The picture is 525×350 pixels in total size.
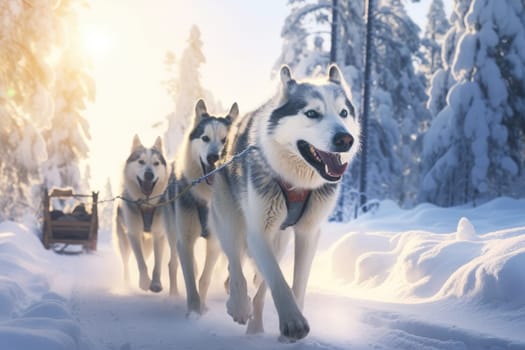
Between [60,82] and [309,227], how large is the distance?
69.4 feet

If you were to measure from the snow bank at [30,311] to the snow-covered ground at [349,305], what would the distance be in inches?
0.4

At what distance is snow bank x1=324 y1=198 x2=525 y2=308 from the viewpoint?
4289 mm

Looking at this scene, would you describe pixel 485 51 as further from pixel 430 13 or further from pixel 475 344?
pixel 430 13

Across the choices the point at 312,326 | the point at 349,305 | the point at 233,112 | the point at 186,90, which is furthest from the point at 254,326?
the point at 186,90

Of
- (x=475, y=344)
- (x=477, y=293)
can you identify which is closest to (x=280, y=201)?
(x=475, y=344)

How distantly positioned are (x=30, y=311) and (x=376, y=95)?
67.4ft

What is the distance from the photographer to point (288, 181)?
3879 mm

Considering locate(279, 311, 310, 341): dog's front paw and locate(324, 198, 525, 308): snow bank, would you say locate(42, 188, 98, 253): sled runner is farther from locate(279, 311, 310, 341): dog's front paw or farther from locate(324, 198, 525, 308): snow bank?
locate(279, 311, 310, 341): dog's front paw

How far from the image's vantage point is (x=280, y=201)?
12.8 feet

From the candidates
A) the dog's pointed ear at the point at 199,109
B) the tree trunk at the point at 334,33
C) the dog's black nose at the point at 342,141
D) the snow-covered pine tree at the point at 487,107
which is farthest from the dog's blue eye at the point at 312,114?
the tree trunk at the point at 334,33

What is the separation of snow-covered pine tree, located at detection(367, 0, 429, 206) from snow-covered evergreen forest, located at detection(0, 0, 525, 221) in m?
0.05

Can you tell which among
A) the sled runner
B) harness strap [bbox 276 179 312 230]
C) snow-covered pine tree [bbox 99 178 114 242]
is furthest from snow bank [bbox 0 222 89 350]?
snow-covered pine tree [bbox 99 178 114 242]

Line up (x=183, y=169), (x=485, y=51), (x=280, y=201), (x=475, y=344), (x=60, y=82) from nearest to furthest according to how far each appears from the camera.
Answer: (x=475, y=344) < (x=280, y=201) < (x=183, y=169) < (x=485, y=51) < (x=60, y=82)

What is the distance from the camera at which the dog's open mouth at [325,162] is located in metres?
3.54
